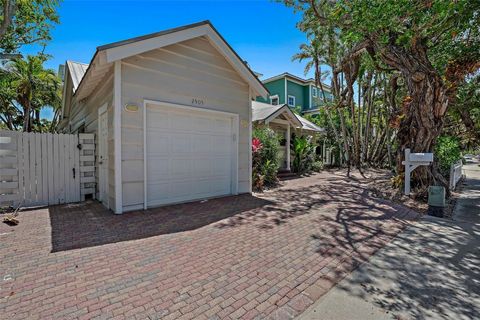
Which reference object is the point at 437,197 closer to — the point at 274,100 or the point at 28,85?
the point at 274,100

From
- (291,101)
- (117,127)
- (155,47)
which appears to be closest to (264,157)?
(155,47)

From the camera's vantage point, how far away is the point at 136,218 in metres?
5.10

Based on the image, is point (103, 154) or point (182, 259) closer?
point (182, 259)

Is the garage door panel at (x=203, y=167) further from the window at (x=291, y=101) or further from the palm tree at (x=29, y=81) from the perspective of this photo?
the window at (x=291, y=101)

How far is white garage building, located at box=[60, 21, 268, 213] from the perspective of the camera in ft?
17.8

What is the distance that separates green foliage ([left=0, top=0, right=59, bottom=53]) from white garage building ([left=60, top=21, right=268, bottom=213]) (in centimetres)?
503

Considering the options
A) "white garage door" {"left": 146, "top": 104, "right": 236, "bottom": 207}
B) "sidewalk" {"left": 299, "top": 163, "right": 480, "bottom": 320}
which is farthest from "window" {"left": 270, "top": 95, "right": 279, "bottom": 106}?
"sidewalk" {"left": 299, "top": 163, "right": 480, "bottom": 320}

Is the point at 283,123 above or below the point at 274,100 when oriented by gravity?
below

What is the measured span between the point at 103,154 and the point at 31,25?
8960 mm

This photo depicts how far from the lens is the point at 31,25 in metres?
10.5

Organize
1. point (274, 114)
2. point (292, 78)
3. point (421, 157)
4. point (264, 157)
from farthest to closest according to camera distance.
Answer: point (292, 78) → point (274, 114) → point (264, 157) → point (421, 157)

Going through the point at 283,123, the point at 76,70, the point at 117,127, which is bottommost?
the point at 117,127

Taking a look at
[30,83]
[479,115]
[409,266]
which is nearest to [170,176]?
[409,266]

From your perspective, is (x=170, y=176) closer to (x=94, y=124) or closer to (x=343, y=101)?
(x=94, y=124)
